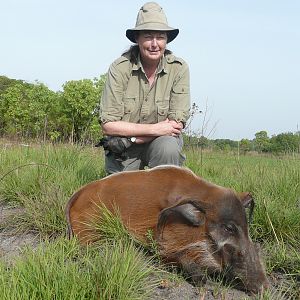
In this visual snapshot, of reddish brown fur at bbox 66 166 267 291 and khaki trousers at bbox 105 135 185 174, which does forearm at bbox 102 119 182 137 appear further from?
reddish brown fur at bbox 66 166 267 291

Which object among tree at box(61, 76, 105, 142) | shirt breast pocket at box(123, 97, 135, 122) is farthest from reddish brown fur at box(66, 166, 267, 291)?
tree at box(61, 76, 105, 142)

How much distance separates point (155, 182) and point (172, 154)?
89 centimetres

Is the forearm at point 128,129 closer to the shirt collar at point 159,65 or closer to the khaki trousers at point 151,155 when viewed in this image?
the khaki trousers at point 151,155

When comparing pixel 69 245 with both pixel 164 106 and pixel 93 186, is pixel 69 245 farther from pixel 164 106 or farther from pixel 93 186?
pixel 164 106

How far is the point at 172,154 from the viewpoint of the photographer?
12.6ft

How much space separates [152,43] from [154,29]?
124 millimetres

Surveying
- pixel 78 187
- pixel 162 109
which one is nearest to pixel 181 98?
pixel 162 109

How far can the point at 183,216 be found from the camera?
275 cm

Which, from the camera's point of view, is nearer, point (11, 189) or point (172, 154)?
point (172, 154)

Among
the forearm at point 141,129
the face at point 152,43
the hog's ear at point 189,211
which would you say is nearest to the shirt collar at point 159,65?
the face at point 152,43

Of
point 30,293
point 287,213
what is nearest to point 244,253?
point 287,213

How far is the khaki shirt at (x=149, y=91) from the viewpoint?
411cm

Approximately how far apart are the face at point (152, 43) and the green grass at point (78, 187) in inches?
48.9

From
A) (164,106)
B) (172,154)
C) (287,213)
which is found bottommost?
(287,213)
